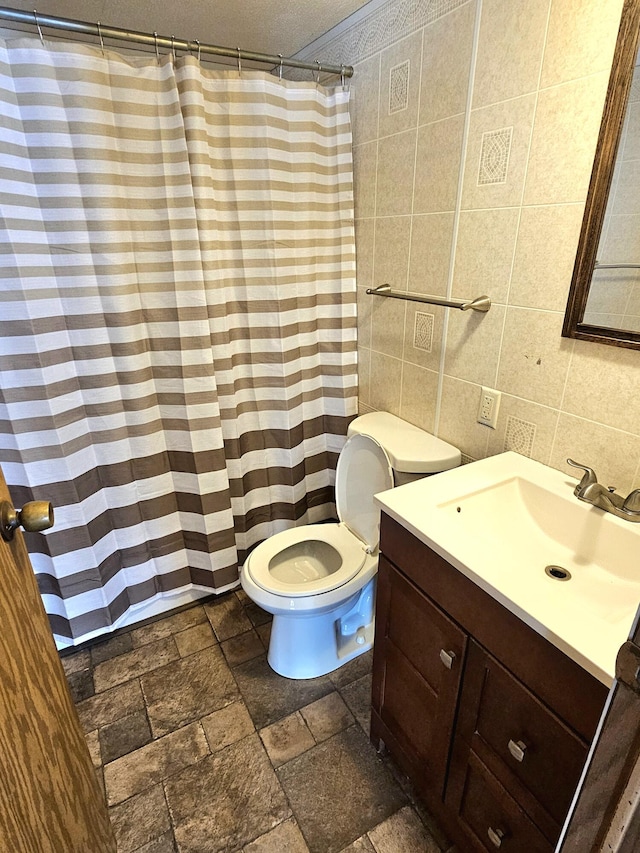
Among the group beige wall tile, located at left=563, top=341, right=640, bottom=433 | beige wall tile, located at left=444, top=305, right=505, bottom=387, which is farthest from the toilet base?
beige wall tile, located at left=563, top=341, right=640, bottom=433

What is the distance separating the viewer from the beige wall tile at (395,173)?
1.48 meters

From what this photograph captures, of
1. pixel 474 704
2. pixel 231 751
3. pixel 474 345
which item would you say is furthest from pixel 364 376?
pixel 231 751

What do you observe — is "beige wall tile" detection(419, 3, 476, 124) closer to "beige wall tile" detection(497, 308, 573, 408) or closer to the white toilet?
"beige wall tile" detection(497, 308, 573, 408)

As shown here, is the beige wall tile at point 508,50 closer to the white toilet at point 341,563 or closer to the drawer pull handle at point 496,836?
the white toilet at point 341,563

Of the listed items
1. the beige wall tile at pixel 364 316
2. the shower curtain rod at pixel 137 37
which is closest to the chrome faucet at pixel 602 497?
the beige wall tile at pixel 364 316

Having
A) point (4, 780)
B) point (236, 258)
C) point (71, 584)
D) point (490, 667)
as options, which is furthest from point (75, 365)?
point (490, 667)

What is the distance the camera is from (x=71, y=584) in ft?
5.36

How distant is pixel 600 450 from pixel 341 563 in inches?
35.9

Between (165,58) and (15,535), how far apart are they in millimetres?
1425

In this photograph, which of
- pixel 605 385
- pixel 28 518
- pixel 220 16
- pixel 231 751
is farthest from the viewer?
pixel 220 16

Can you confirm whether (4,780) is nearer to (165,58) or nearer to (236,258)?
(236,258)

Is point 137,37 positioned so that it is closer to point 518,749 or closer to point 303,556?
point 303,556

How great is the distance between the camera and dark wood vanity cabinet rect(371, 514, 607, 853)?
31.1 inches

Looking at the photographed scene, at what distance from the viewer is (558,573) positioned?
1.04 meters
